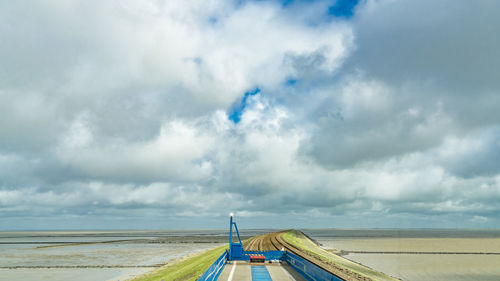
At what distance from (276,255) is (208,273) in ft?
58.9

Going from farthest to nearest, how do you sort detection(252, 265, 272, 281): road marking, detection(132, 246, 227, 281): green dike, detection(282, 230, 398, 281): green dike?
detection(282, 230, 398, 281): green dike
detection(132, 246, 227, 281): green dike
detection(252, 265, 272, 281): road marking

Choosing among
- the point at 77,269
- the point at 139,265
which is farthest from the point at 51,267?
the point at 139,265

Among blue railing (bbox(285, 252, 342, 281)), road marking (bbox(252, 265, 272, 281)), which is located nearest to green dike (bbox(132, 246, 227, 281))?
road marking (bbox(252, 265, 272, 281))

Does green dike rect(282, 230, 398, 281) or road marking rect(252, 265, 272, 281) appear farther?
green dike rect(282, 230, 398, 281)

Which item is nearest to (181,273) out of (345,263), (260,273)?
(260,273)

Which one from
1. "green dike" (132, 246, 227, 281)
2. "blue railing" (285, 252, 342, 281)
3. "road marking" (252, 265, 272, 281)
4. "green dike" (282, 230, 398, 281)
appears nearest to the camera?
"blue railing" (285, 252, 342, 281)

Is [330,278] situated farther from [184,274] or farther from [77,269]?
[77,269]

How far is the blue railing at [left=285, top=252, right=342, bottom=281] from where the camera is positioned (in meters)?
19.7

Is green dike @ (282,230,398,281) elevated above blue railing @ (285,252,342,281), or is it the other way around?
blue railing @ (285,252,342,281)

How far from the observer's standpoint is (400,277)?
37.8 meters

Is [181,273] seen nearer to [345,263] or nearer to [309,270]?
[309,270]

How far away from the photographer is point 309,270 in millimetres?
23141

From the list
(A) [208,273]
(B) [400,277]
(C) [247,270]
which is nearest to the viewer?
(A) [208,273]

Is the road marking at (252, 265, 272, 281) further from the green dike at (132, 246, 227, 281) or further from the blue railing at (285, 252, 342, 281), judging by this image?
the green dike at (132, 246, 227, 281)
